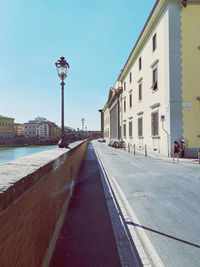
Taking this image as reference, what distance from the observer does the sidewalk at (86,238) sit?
8.84 feet

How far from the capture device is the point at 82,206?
4910 mm

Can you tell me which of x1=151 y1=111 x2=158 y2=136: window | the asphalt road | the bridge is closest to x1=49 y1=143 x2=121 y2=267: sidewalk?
the bridge

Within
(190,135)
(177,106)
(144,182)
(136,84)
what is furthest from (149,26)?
(144,182)

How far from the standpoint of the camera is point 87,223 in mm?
3916

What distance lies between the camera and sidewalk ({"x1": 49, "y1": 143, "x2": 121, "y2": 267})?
2.70 metres

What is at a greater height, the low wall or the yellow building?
the yellow building

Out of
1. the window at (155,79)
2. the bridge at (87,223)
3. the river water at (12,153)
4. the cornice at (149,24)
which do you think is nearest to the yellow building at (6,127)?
the river water at (12,153)

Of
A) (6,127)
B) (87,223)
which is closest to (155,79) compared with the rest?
(87,223)

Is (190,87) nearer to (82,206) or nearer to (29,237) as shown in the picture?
(82,206)

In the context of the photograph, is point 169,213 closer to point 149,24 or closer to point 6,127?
point 149,24

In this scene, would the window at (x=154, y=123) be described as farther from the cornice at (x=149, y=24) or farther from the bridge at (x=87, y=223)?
the bridge at (x=87, y=223)

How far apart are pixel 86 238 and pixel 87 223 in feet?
1.94

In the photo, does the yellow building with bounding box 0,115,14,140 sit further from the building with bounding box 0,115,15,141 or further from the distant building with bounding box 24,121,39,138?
the distant building with bounding box 24,121,39,138

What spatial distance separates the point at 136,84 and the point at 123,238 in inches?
941
